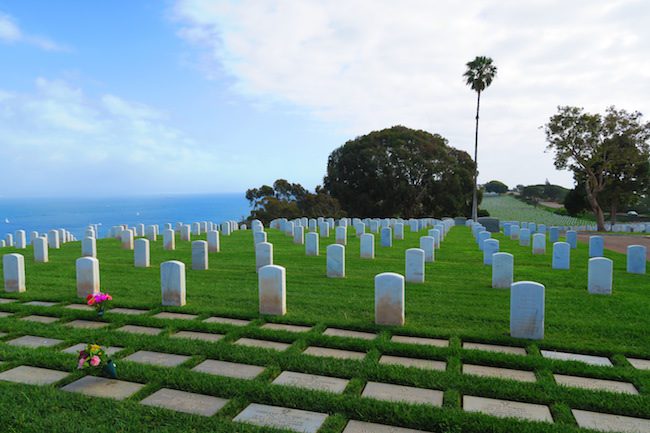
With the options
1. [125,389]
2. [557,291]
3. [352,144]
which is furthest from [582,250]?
[352,144]

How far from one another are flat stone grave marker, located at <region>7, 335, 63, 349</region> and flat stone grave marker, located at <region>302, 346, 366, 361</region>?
3300mm

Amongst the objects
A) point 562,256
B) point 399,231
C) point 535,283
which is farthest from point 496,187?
point 535,283

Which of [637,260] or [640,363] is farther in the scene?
[637,260]

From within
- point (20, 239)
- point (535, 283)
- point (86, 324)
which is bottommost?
point (86, 324)

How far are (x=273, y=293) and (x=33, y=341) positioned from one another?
3.35 meters

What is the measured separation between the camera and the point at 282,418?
3941mm

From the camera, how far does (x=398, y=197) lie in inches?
1654

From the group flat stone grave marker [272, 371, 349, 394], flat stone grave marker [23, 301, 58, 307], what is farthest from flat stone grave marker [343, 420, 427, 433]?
flat stone grave marker [23, 301, 58, 307]

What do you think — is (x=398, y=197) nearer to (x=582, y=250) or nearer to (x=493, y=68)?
(x=493, y=68)

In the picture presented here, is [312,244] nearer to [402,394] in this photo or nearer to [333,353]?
[333,353]

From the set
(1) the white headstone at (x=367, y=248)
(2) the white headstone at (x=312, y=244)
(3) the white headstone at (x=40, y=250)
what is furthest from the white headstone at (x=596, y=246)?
(3) the white headstone at (x=40, y=250)

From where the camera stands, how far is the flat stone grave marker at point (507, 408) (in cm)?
398

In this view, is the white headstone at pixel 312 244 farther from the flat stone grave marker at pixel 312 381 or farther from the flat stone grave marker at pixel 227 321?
the flat stone grave marker at pixel 312 381

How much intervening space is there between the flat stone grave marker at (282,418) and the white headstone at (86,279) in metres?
5.81
